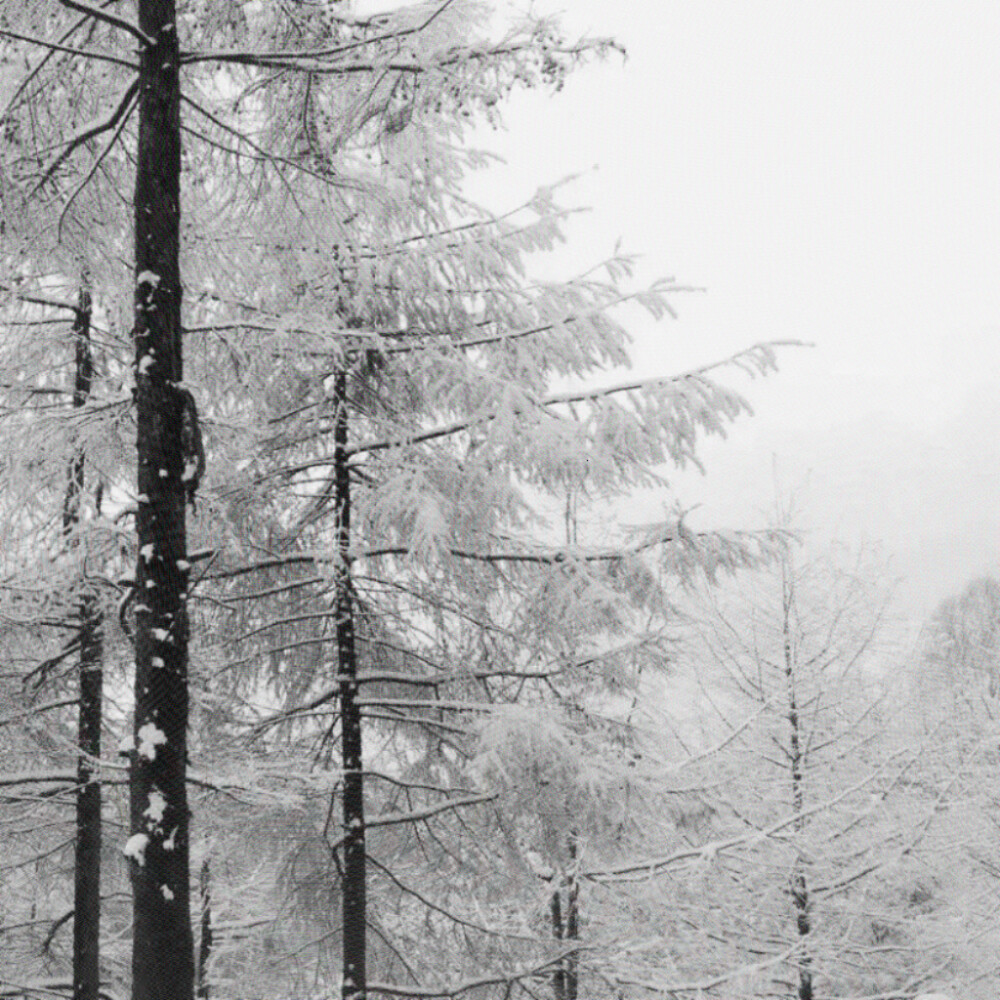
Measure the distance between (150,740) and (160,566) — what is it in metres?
0.76

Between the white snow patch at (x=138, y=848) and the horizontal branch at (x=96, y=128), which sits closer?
the white snow patch at (x=138, y=848)

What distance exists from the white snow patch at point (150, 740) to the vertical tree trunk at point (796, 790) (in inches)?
272

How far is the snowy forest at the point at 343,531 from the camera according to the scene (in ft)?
14.1

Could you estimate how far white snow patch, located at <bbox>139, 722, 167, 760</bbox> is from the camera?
3.85 m

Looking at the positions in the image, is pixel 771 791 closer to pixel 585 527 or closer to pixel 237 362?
pixel 585 527

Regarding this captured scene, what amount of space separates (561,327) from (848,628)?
608cm

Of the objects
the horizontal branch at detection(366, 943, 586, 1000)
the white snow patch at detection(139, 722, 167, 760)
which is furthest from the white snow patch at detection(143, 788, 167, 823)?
the horizontal branch at detection(366, 943, 586, 1000)

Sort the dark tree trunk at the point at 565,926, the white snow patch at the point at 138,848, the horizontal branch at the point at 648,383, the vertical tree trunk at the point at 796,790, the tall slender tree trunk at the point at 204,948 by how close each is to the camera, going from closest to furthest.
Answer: the white snow patch at the point at 138,848
the horizontal branch at the point at 648,383
the vertical tree trunk at the point at 796,790
the dark tree trunk at the point at 565,926
the tall slender tree trunk at the point at 204,948

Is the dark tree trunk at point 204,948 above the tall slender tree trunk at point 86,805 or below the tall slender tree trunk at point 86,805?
below

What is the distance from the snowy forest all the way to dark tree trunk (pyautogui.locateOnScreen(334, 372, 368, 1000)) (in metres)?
0.02

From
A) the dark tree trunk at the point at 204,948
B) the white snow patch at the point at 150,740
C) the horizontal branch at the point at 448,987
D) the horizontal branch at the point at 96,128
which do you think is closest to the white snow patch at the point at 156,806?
the white snow patch at the point at 150,740

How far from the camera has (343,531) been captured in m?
6.41

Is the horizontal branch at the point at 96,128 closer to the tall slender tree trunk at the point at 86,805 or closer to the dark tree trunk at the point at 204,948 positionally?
the tall slender tree trunk at the point at 86,805

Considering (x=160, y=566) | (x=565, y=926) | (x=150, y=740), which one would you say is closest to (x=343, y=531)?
(x=160, y=566)
